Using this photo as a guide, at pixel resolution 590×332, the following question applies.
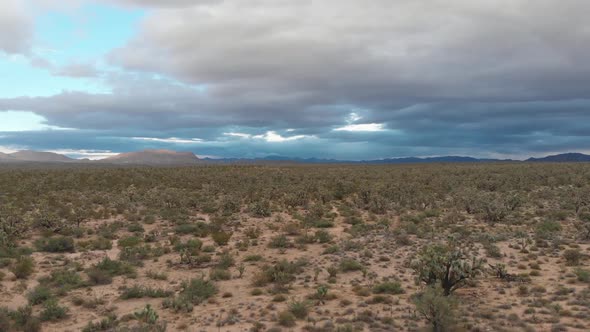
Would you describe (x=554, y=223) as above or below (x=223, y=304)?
above

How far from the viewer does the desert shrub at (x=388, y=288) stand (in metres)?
13.2

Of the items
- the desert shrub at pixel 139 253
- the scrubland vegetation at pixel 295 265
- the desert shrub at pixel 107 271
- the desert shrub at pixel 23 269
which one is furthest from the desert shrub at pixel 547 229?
the desert shrub at pixel 23 269

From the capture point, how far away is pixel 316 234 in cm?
2086

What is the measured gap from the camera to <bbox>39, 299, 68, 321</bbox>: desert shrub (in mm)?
11492

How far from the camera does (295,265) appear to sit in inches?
627

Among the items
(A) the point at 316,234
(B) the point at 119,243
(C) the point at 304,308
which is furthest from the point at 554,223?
(B) the point at 119,243

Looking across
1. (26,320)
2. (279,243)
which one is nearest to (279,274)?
(279,243)

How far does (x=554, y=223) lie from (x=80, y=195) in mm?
33816

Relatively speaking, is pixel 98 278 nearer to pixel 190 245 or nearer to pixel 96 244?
pixel 190 245

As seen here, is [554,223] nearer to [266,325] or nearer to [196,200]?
[266,325]

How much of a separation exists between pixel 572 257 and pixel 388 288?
7954 mm

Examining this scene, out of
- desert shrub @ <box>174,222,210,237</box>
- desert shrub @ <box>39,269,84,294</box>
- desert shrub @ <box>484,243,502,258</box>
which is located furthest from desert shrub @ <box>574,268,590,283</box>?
desert shrub @ <box>39,269,84,294</box>

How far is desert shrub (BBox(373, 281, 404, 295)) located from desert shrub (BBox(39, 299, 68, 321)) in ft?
31.0

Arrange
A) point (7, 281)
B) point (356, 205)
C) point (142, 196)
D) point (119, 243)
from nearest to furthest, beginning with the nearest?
point (7, 281) → point (119, 243) → point (356, 205) → point (142, 196)
